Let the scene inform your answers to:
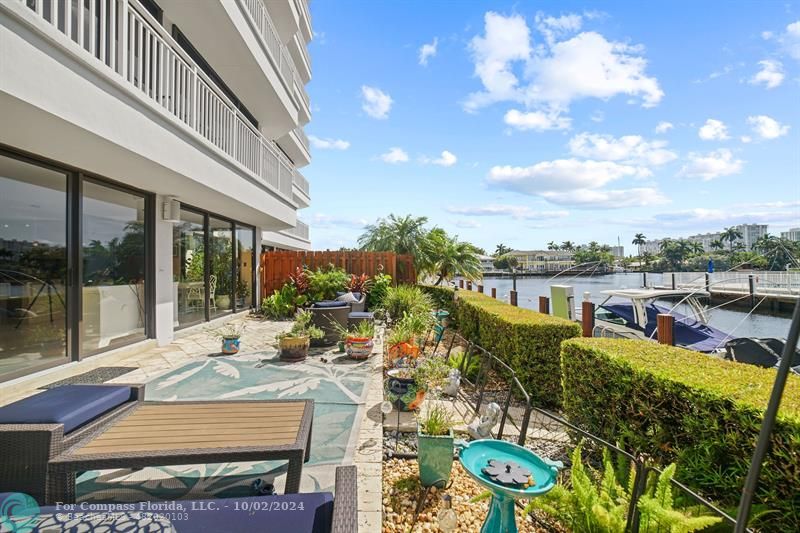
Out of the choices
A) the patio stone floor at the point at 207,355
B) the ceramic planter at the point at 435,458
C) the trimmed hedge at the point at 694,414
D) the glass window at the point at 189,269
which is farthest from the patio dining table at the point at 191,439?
the glass window at the point at 189,269

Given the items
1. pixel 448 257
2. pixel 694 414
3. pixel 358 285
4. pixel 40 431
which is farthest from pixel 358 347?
pixel 448 257

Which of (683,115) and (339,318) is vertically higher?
(683,115)

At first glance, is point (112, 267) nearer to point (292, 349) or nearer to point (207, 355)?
point (207, 355)

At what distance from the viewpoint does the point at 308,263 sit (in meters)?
12.4

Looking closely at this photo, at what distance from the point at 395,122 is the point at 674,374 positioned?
516 inches

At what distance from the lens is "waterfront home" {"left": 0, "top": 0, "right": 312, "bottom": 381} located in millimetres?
3482

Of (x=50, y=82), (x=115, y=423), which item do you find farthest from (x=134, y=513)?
(x=50, y=82)

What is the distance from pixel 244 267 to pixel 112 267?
5582 millimetres

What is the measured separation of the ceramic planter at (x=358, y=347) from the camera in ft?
19.2

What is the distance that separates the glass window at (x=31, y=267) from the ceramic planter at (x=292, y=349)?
9.43 feet

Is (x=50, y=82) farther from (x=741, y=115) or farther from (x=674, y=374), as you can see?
(x=741, y=115)

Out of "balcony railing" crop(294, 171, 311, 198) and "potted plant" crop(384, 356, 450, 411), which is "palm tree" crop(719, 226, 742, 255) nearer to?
"balcony railing" crop(294, 171, 311, 198)

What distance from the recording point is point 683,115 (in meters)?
5.25

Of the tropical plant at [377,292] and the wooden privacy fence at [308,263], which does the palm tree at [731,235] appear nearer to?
the wooden privacy fence at [308,263]
